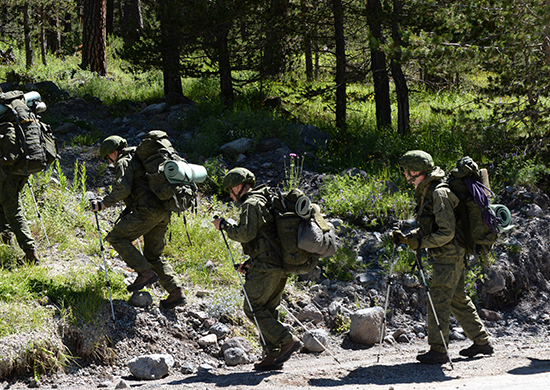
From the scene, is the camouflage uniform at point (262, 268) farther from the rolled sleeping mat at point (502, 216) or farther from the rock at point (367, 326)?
the rolled sleeping mat at point (502, 216)

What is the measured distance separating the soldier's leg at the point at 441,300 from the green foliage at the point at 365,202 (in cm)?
293

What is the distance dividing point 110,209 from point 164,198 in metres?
3.16

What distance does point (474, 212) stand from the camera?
5293mm

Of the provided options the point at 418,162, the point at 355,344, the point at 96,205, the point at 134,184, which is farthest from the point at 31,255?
the point at 418,162

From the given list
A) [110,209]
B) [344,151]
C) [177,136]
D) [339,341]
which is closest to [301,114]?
[344,151]

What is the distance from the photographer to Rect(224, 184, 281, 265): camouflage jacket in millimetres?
4934

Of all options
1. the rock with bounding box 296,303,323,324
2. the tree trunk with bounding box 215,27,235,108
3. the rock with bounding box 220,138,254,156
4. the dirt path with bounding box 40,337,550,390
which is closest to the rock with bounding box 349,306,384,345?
the dirt path with bounding box 40,337,550,390

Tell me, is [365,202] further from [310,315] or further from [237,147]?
[237,147]

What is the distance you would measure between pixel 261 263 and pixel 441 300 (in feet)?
6.29

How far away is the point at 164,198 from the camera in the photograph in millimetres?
5582

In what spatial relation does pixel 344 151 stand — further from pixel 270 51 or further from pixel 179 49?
pixel 179 49

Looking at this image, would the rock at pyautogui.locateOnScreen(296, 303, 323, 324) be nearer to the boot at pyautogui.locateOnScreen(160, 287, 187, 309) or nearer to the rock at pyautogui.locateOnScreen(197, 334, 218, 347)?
the rock at pyautogui.locateOnScreen(197, 334, 218, 347)

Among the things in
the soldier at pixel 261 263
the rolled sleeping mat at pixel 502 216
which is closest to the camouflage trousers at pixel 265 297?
the soldier at pixel 261 263

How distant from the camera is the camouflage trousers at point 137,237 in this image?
5.68 meters
